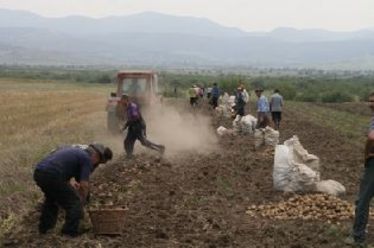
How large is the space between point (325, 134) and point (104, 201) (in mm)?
15992

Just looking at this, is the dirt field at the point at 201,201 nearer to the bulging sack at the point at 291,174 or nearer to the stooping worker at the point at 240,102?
the bulging sack at the point at 291,174

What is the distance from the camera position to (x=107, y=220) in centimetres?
930

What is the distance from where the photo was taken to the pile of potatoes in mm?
11148

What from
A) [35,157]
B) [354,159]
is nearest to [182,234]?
[35,157]

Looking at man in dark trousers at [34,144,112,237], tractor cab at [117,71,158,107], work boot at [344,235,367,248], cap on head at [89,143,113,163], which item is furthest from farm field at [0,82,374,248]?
tractor cab at [117,71,158,107]

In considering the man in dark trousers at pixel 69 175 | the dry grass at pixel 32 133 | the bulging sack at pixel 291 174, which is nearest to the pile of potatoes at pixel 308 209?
the bulging sack at pixel 291 174

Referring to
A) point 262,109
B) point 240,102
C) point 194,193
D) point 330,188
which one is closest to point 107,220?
point 194,193

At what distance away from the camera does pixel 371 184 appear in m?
9.05

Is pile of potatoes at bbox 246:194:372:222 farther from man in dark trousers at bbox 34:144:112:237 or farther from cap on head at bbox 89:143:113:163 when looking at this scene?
man in dark trousers at bbox 34:144:112:237

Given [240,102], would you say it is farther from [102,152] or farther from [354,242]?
[102,152]

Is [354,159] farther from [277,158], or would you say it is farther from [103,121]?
[103,121]

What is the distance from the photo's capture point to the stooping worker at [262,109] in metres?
21.8

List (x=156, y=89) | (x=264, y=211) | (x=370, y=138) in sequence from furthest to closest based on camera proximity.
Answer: (x=156, y=89)
(x=264, y=211)
(x=370, y=138)

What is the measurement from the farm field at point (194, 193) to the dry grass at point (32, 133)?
53 millimetres
